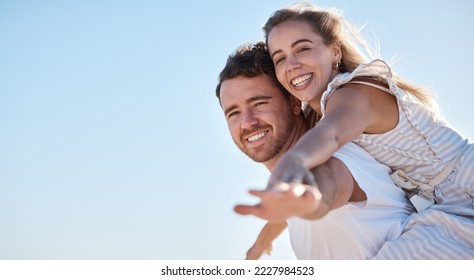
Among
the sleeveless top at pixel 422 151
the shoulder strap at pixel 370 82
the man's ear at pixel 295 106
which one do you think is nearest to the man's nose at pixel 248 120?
the man's ear at pixel 295 106

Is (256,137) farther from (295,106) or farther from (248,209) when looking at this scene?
(248,209)

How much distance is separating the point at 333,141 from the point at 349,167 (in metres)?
0.53

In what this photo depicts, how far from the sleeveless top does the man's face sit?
3.55 ft

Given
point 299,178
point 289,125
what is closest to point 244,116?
point 289,125

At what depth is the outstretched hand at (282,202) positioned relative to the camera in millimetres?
1686

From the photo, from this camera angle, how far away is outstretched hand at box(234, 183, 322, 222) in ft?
5.53

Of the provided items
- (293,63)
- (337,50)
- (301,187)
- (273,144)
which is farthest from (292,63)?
(301,187)

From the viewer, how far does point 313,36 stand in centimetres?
396

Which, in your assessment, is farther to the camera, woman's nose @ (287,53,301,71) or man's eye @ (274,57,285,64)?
man's eye @ (274,57,285,64)

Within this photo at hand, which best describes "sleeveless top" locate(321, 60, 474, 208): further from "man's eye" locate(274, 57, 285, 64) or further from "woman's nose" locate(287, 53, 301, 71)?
"man's eye" locate(274, 57, 285, 64)

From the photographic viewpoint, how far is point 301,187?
1.75m

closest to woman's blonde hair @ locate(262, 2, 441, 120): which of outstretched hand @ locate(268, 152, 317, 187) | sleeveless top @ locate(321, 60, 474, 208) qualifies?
sleeveless top @ locate(321, 60, 474, 208)

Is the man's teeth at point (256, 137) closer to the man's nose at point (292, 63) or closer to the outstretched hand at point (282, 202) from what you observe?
the man's nose at point (292, 63)
